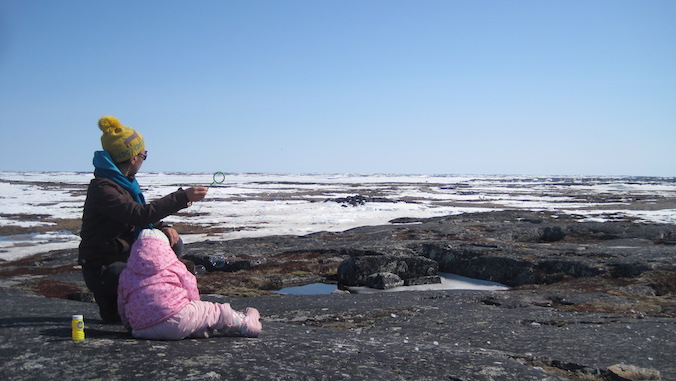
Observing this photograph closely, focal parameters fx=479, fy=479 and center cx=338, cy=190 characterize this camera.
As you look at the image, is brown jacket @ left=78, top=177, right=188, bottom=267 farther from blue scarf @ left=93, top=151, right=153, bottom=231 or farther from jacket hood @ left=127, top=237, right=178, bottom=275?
jacket hood @ left=127, top=237, right=178, bottom=275

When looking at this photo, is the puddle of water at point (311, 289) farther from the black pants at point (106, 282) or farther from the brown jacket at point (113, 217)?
the brown jacket at point (113, 217)

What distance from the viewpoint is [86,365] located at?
3.63m

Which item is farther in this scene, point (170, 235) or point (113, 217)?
point (170, 235)

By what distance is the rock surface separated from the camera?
3.91m

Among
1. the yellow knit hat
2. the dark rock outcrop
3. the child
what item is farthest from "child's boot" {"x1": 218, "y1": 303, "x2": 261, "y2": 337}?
the dark rock outcrop

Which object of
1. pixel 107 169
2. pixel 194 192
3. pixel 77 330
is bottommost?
pixel 77 330

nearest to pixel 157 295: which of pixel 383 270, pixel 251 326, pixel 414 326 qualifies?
pixel 251 326

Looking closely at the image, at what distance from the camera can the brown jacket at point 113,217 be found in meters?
4.48

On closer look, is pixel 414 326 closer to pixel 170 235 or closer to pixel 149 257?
pixel 170 235

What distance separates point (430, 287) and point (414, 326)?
6024mm

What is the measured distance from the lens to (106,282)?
15.7ft

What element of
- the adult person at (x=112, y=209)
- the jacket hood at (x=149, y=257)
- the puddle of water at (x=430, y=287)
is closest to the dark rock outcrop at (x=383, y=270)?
the puddle of water at (x=430, y=287)

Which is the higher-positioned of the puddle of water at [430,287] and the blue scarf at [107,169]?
the blue scarf at [107,169]

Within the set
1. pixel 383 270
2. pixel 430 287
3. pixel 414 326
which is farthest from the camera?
pixel 383 270
